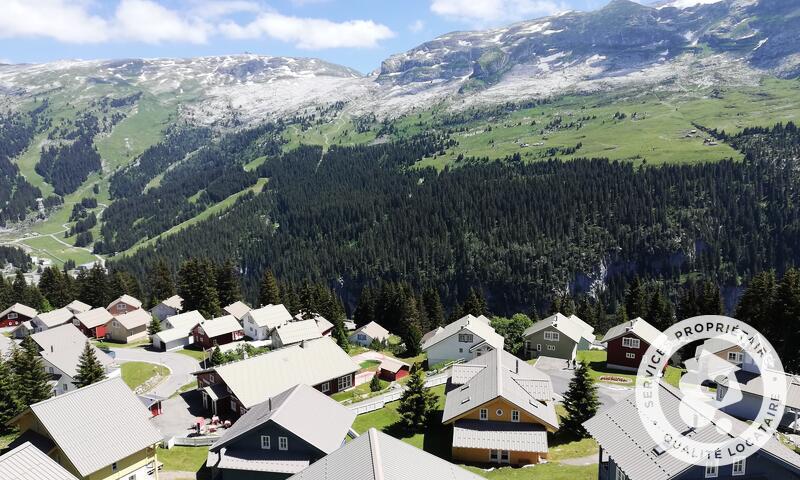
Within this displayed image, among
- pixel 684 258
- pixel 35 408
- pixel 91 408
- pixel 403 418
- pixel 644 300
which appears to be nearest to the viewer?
pixel 35 408

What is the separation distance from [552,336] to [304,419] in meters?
52.0

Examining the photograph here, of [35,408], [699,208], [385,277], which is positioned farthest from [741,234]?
[35,408]

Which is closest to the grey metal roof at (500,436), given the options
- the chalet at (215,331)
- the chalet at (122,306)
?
the chalet at (215,331)

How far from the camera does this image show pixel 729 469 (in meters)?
26.7

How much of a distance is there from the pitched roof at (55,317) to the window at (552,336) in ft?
300

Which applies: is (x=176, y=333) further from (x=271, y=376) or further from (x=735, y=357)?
(x=735, y=357)

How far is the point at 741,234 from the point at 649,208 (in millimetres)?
33576

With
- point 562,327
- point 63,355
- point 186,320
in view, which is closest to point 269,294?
point 186,320

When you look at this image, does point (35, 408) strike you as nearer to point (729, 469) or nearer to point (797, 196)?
point (729, 469)

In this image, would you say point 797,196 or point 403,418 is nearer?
point 403,418

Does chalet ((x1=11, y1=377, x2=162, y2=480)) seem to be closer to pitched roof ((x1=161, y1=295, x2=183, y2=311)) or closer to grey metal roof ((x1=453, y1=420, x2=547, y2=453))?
grey metal roof ((x1=453, y1=420, x2=547, y2=453))

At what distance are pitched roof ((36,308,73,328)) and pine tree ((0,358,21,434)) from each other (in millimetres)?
53246

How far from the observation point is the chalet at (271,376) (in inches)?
2124

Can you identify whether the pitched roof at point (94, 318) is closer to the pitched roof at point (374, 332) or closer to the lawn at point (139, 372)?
the lawn at point (139, 372)
